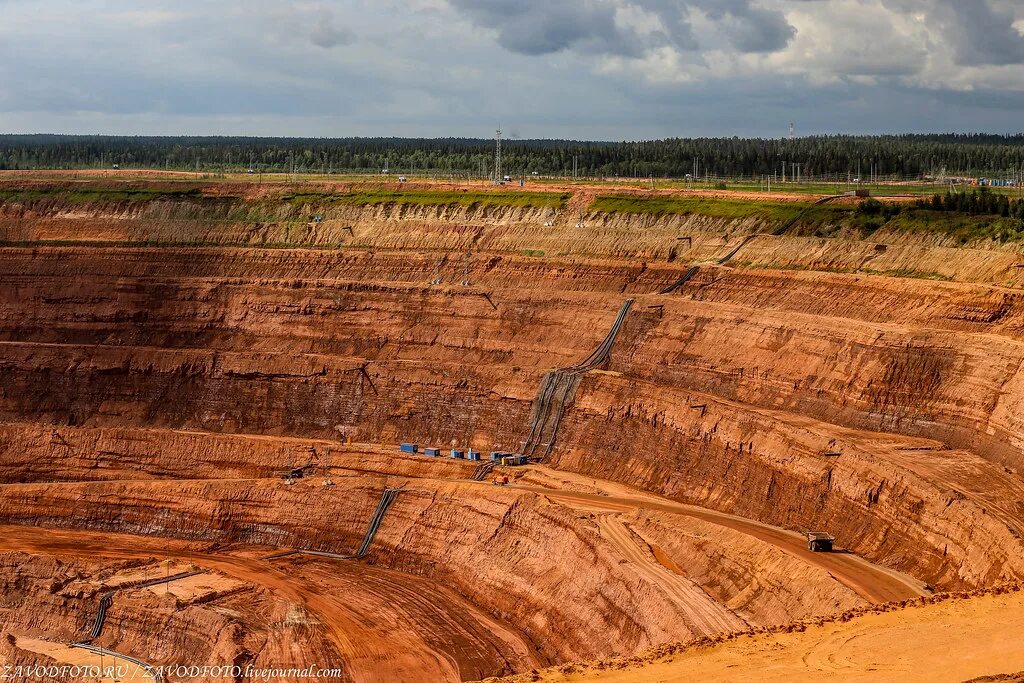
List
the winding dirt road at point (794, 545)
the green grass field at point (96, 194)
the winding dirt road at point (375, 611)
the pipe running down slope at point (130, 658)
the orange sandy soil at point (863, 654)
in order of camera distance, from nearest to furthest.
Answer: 1. the orange sandy soil at point (863, 654)
2. the winding dirt road at point (794, 545)
3. the winding dirt road at point (375, 611)
4. the pipe running down slope at point (130, 658)
5. the green grass field at point (96, 194)

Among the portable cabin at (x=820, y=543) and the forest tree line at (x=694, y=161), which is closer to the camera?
the portable cabin at (x=820, y=543)

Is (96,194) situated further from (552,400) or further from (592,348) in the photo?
(552,400)

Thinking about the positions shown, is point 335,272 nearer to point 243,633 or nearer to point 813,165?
point 243,633

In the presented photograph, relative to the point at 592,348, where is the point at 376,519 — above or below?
below

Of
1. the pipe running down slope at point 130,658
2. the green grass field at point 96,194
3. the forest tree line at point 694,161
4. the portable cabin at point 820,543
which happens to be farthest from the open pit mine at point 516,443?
the forest tree line at point 694,161

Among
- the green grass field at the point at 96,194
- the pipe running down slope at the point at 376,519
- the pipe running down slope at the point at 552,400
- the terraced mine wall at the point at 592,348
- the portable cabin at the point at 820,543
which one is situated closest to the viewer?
the portable cabin at the point at 820,543

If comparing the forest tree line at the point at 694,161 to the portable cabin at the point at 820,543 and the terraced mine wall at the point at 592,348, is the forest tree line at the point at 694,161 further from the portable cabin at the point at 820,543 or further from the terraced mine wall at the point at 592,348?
the portable cabin at the point at 820,543

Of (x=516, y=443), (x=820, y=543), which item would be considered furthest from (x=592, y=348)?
(x=820, y=543)
